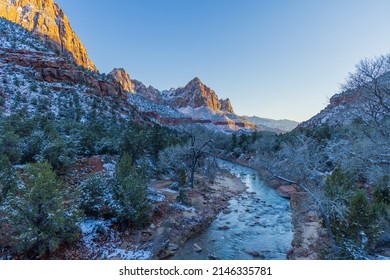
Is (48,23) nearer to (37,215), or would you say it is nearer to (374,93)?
(37,215)

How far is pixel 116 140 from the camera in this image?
1834 centimetres

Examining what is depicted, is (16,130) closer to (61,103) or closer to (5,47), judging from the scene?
(61,103)

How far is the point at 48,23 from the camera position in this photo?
248 ft

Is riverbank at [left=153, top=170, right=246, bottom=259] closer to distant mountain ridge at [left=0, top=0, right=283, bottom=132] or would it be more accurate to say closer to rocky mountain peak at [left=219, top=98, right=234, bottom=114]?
distant mountain ridge at [left=0, top=0, right=283, bottom=132]

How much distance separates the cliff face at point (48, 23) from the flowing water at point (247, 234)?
2639 inches

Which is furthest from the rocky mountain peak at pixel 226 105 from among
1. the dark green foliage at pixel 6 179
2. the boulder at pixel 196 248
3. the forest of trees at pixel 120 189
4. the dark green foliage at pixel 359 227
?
the dark green foliage at pixel 6 179

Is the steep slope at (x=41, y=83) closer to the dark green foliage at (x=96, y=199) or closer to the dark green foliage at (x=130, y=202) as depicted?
the dark green foliage at (x=96, y=199)

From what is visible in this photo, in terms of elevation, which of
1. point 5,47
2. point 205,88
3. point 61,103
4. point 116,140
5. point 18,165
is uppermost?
point 205,88

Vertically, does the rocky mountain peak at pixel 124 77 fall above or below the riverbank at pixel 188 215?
above

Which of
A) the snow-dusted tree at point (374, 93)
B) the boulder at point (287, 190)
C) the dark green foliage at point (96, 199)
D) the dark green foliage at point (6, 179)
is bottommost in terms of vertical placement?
the boulder at point (287, 190)

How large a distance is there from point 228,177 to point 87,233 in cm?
1893

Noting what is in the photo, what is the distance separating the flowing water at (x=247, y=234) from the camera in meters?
8.98

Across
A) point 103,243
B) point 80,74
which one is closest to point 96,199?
point 103,243

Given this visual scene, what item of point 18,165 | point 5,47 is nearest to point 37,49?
point 5,47
